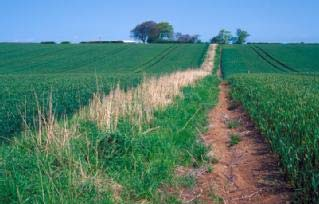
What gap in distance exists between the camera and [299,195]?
4.46 m

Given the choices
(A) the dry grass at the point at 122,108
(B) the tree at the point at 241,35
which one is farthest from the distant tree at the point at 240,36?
(A) the dry grass at the point at 122,108

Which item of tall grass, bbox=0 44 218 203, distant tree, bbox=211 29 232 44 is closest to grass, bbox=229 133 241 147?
tall grass, bbox=0 44 218 203

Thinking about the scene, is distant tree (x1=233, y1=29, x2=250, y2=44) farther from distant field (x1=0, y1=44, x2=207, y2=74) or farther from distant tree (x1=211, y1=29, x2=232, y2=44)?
distant field (x1=0, y1=44, x2=207, y2=74)

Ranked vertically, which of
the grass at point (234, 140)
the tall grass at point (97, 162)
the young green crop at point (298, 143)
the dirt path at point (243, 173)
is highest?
the young green crop at point (298, 143)

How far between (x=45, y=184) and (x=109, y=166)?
1.29m

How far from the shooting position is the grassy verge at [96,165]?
175 inches

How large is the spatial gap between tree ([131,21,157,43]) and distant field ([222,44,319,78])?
186 ft

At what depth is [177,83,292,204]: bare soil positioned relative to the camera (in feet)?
15.9

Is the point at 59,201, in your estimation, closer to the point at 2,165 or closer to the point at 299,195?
the point at 2,165

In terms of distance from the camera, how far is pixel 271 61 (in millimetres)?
53656

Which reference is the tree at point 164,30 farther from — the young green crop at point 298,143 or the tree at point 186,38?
the young green crop at point 298,143

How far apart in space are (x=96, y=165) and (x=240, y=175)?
7.08 feet

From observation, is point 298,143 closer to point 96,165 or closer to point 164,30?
point 96,165

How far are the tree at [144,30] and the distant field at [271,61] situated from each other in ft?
186
